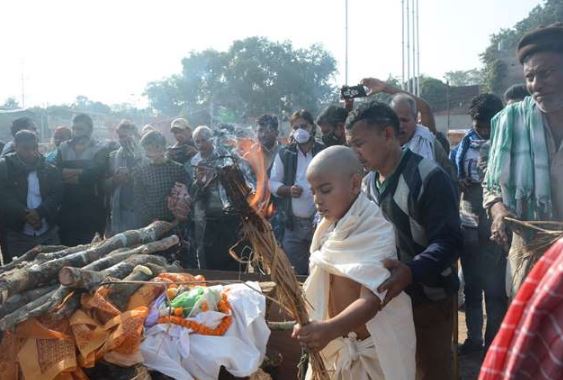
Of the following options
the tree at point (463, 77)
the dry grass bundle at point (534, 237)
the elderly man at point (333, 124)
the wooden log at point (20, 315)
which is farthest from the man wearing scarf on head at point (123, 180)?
the tree at point (463, 77)

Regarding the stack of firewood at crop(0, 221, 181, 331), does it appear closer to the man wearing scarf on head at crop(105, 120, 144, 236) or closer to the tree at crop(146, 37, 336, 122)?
the man wearing scarf on head at crop(105, 120, 144, 236)

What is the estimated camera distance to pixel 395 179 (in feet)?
9.84

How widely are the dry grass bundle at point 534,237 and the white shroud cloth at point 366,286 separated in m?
0.59

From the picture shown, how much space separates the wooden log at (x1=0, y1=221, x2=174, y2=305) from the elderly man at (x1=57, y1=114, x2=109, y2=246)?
7.00 ft

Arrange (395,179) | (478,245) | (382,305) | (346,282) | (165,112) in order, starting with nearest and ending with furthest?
(382,305)
(346,282)
(395,179)
(478,245)
(165,112)

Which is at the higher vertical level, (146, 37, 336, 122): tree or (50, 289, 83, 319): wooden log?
(146, 37, 336, 122): tree

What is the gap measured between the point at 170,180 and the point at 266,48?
1901 inches

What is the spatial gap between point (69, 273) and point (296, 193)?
9.15 feet

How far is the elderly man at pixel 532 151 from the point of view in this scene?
2.75 meters

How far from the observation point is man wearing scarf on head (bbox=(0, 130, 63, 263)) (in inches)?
253

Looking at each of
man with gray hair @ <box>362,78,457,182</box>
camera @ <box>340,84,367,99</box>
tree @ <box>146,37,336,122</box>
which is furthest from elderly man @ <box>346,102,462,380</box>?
tree @ <box>146,37,336,122</box>

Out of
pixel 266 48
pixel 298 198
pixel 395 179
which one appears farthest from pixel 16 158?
pixel 266 48

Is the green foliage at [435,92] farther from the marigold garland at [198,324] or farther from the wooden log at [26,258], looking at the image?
the marigold garland at [198,324]

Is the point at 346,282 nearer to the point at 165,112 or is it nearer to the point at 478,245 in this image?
the point at 478,245
